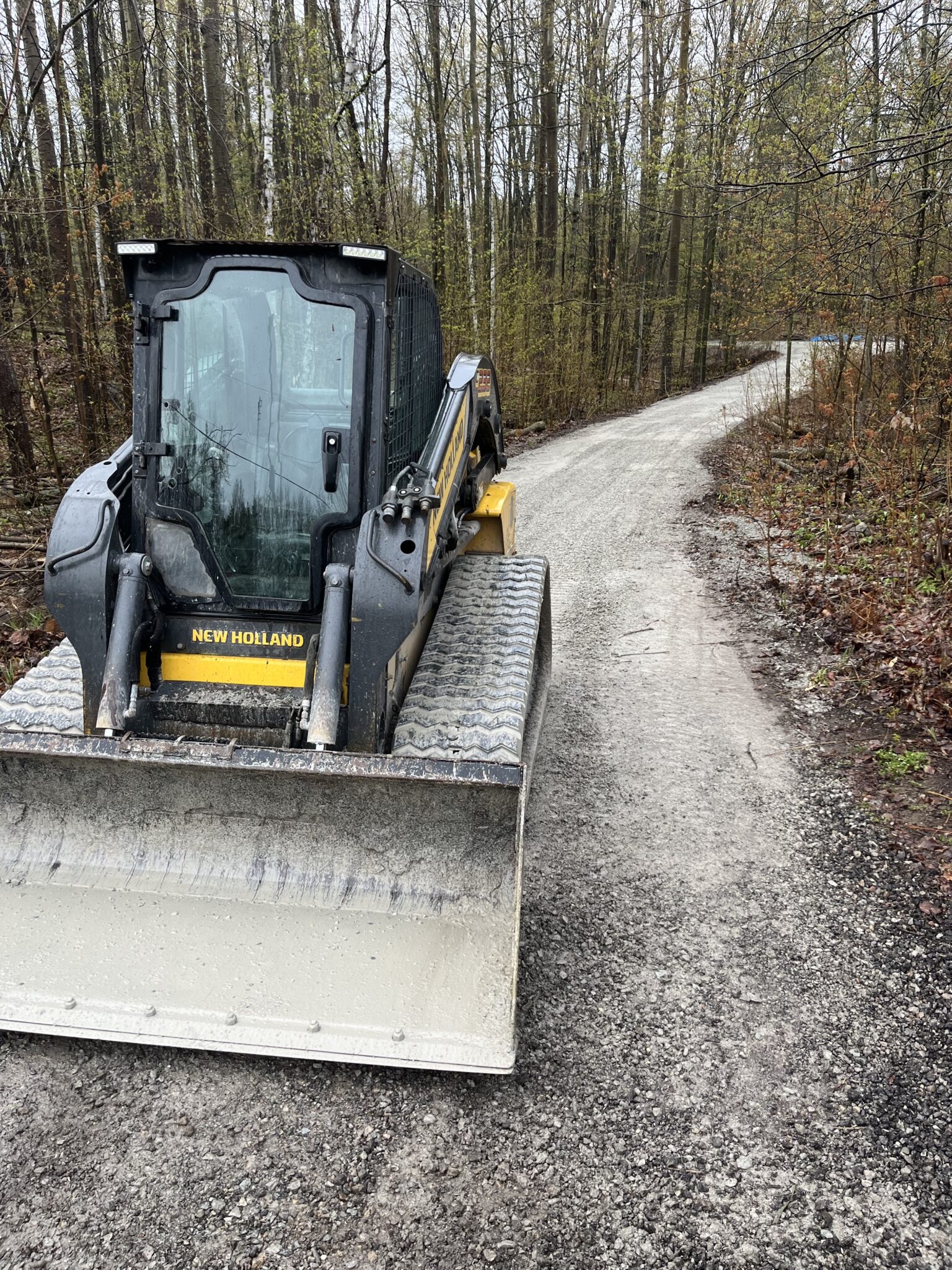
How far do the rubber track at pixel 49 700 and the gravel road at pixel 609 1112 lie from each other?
1250mm

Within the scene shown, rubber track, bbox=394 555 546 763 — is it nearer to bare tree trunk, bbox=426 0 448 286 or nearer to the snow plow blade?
the snow plow blade

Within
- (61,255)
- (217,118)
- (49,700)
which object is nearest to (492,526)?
(49,700)

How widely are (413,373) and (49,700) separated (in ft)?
6.83

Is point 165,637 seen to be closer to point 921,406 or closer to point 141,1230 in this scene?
point 141,1230

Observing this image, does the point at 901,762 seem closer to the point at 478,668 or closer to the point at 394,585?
the point at 478,668

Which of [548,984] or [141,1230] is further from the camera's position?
[548,984]

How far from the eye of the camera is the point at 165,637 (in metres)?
3.74

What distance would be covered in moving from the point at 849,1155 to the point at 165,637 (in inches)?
116

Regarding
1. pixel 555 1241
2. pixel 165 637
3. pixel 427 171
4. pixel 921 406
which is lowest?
pixel 555 1241

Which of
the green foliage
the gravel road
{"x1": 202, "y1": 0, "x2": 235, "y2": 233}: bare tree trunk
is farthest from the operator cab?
{"x1": 202, "y1": 0, "x2": 235, "y2": 233}: bare tree trunk

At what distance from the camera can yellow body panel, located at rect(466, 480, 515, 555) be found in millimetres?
5172

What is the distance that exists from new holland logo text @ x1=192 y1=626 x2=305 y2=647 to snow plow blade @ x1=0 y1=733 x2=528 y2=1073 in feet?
1.88

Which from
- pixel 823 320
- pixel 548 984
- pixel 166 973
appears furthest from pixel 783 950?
pixel 823 320

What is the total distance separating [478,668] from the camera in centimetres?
397
